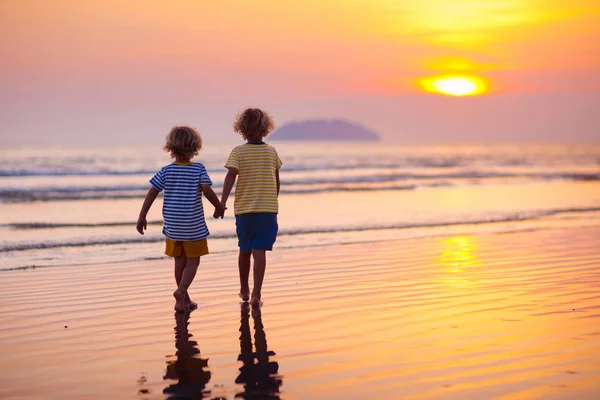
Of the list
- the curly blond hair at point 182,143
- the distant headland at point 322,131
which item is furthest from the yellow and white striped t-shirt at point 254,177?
the distant headland at point 322,131

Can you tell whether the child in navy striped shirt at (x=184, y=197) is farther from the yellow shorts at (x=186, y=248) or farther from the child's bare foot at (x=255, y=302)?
the child's bare foot at (x=255, y=302)

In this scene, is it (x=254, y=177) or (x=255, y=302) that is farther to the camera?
(x=254, y=177)

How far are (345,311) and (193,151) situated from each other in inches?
69.5

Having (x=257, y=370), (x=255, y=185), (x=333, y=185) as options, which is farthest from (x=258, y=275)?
(x=333, y=185)

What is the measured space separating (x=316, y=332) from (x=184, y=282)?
144 centimetres

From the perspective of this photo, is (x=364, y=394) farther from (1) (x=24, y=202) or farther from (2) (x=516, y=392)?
(1) (x=24, y=202)

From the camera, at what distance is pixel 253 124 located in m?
6.62

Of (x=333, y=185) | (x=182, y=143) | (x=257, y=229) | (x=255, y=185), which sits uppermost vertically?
(x=333, y=185)

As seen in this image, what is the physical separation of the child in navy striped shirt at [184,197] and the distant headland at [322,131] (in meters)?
153

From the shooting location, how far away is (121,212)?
1736 cm

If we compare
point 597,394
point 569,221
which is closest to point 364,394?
point 597,394

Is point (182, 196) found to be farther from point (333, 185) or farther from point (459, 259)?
point (333, 185)

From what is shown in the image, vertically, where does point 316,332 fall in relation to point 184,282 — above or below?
below

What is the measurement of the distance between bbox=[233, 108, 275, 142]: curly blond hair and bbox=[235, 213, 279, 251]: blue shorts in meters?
0.66
